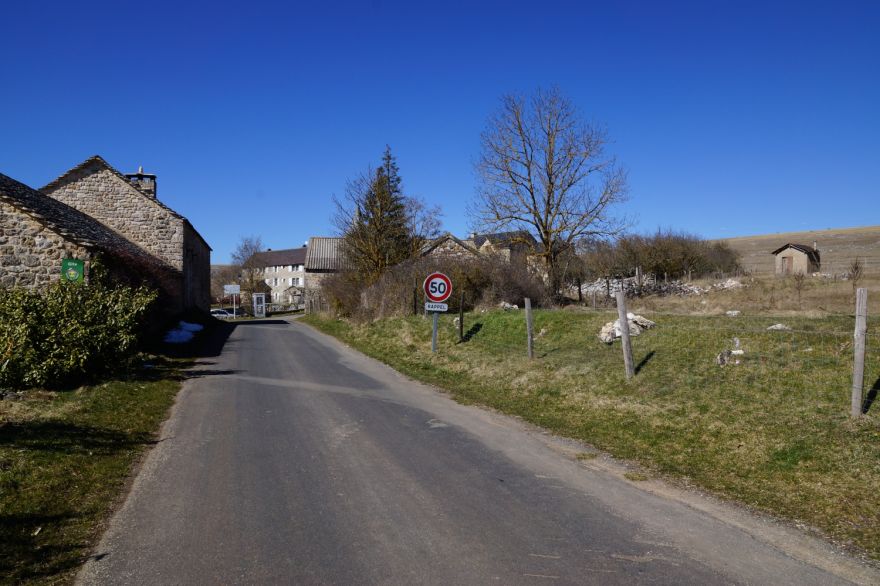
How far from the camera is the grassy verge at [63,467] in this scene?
4.55 metres

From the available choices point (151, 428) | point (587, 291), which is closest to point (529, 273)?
point (587, 291)

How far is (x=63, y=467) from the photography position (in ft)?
21.4

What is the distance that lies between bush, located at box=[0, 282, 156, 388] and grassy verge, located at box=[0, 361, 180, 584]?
613 millimetres

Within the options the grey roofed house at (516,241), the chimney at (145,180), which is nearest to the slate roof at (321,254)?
the chimney at (145,180)

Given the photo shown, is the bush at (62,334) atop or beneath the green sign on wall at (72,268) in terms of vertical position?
beneath

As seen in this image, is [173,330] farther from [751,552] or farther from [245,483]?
[751,552]

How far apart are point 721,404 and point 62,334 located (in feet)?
38.2

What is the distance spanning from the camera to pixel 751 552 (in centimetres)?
468

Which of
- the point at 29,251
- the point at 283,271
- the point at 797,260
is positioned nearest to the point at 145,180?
the point at 29,251

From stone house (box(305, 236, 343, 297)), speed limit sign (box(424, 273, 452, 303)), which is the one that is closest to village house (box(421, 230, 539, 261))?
speed limit sign (box(424, 273, 452, 303))

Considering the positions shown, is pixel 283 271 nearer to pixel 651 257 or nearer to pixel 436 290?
pixel 651 257

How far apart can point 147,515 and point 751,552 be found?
5.10 metres

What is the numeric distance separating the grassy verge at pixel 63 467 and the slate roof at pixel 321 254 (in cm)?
5556

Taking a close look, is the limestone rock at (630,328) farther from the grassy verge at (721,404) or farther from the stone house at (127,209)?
the stone house at (127,209)
